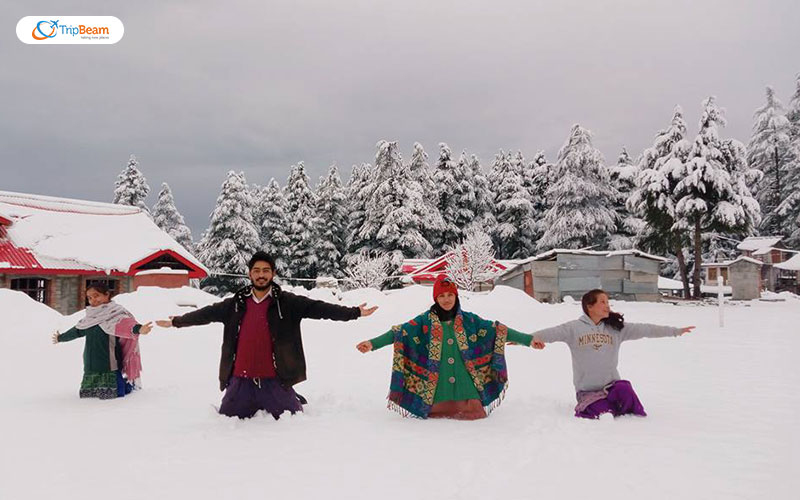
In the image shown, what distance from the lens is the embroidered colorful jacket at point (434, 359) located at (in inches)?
210

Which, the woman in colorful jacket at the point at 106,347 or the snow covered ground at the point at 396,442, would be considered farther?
the woman in colorful jacket at the point at 106,347

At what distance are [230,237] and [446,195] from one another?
1784 cm

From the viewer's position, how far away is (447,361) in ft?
17.6

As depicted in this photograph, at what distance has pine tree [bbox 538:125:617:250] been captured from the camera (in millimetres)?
37094

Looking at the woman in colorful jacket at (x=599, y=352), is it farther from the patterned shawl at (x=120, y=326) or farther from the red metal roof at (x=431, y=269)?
the red metal roof at (x=431, y=269)

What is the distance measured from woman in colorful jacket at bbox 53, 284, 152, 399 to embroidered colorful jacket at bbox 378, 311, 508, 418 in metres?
3.12

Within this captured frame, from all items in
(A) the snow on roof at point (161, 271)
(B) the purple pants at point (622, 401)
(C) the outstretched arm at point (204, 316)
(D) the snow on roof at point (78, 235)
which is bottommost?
(B) the purple pants at point (622, 401)

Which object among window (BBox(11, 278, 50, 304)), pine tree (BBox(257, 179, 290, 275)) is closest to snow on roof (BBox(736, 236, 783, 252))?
pine tree (BBox(257, 179, 290, 275))

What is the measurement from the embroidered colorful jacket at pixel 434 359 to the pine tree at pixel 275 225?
1494 inches

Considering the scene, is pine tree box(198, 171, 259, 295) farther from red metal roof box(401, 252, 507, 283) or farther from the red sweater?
the red sweater

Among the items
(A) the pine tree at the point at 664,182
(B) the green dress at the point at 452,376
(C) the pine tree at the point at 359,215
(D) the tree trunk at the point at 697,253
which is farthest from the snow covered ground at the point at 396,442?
(C) the pine tree at the point at 359,215

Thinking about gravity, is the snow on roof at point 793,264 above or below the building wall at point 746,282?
above

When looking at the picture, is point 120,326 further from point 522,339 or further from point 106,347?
point 522,339

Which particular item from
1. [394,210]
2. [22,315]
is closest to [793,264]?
[394,210]
